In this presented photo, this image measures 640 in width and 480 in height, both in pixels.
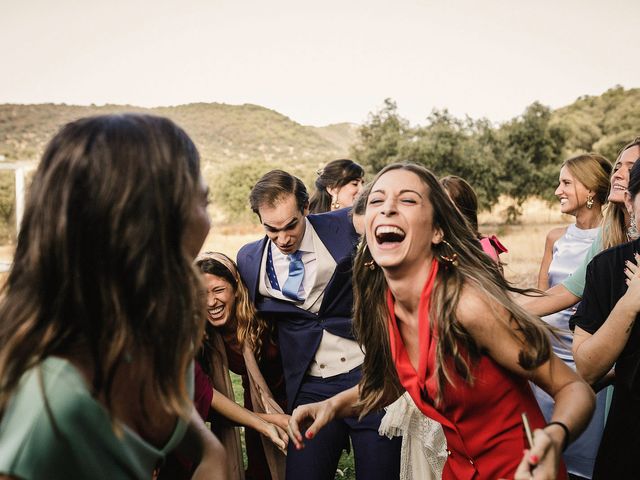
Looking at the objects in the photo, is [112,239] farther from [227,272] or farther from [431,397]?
[227,272]

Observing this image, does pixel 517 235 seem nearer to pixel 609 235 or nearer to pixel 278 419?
pixel 609 235

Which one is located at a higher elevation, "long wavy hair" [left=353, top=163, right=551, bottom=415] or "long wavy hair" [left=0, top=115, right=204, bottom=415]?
"long wavy hair" [left=0, top=115, right=204, bottom=415]

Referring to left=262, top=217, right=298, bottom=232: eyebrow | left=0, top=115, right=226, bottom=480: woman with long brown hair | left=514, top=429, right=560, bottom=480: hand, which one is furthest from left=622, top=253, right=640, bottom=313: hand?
left=262, top=217, right=298, bottom=232: eyebrow

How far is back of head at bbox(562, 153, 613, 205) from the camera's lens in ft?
14.4

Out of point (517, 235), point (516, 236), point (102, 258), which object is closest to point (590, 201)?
point (102, 258)

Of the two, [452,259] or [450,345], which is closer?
[450,345]

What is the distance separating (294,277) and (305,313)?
264 mm

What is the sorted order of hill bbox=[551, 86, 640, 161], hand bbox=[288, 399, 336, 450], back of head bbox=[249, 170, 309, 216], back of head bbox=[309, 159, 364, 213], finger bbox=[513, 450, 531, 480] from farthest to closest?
1. hill bbox=[551, 86, 640, 161]
2. back of head bbox=[309, 159, 364, 213]
3. back of head bbox=[249, 170, 309, 216]
4. hand bbox=[288, 399, 336, 450]
5. finger bbox=[513, 450, 531, 480]

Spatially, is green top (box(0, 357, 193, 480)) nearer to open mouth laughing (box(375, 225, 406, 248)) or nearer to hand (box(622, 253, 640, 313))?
open mouth laughing (box(375, 225, 406, 248))

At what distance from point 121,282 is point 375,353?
1.68 metres

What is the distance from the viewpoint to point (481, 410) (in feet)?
7.05

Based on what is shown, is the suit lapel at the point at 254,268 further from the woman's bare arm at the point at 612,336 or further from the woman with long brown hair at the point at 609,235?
the woman's bare arm at the point at 612,336

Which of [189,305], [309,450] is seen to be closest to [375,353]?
[309,450]

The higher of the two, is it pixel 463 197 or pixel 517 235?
pixel 463 197
